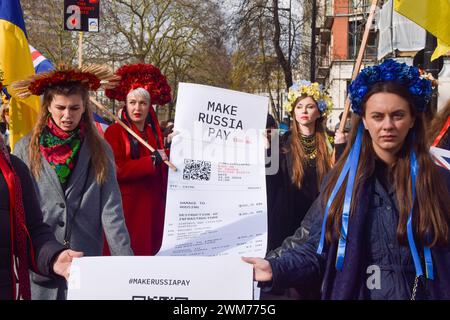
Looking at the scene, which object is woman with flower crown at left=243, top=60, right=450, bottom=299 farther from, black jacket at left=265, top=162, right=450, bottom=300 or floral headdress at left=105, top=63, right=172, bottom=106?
floral headdress at left=105, top=63, right=172, bottom=106

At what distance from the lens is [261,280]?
263 centimetres

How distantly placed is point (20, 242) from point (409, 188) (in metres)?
1.84

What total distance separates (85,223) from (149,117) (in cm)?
231

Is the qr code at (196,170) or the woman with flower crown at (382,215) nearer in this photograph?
the woman with flower crown at (382,215)

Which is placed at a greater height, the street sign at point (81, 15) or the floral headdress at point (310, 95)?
the street sign at point (81, 15)

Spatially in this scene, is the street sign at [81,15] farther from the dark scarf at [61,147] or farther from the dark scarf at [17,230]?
the dark scarf at [17,230]

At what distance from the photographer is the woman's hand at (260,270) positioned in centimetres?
262

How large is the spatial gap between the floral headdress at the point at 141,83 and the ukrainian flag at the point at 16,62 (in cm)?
81

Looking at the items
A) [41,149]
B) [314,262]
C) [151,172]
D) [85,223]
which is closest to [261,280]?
[314,262]

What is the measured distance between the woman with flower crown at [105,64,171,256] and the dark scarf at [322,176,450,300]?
2.73 meters

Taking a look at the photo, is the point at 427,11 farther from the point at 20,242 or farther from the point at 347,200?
the point at 20,242

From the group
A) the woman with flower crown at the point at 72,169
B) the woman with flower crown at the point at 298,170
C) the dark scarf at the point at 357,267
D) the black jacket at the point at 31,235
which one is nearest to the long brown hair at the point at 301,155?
the woman with flower crown at the point at 298,170

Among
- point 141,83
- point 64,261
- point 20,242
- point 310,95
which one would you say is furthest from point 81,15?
point 64,261

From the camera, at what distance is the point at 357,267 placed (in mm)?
2668
